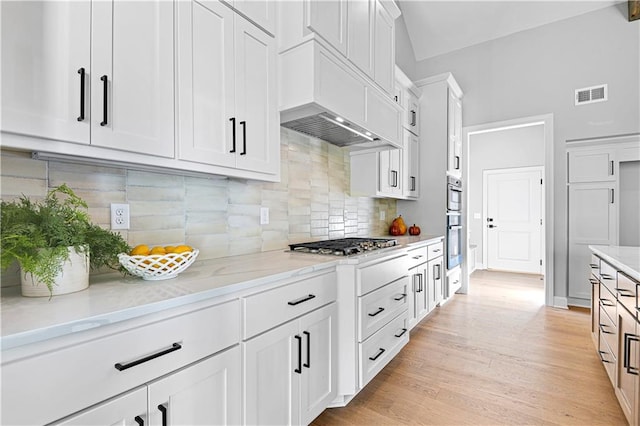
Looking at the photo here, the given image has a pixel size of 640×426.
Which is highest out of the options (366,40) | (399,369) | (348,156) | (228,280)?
(366,40)

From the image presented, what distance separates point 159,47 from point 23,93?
1.71 feet

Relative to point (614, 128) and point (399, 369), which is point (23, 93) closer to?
point (399, 369)

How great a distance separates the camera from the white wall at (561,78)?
11.7 ft

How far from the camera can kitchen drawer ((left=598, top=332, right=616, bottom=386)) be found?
1894mm

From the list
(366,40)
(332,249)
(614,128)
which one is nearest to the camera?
(332,249)

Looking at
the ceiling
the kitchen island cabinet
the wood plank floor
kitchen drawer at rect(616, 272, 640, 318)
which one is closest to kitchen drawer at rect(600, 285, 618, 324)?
the kitchen island cabinet

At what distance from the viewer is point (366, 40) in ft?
7.53

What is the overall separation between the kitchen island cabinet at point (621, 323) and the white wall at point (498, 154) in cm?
372

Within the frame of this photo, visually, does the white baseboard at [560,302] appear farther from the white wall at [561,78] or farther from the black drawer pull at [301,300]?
the black drawer pull at [301,300]

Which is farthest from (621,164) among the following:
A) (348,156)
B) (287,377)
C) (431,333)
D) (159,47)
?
(159,47)

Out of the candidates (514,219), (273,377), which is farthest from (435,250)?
(514,219)

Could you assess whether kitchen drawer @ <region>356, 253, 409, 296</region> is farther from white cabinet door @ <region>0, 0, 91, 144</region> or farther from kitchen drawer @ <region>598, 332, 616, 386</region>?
white cabinet door @ <region>0, 0, 91, 144</region>

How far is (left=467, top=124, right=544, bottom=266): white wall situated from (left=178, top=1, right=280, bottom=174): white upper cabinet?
5.00 meters

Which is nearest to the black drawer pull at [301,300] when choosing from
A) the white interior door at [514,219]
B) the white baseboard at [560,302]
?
the white baseboard at [560,302]
